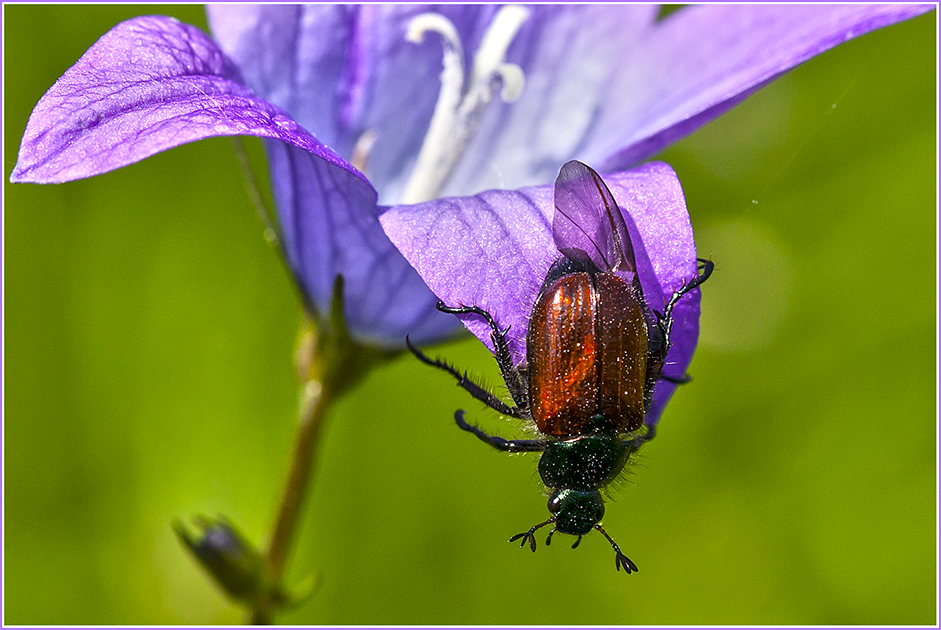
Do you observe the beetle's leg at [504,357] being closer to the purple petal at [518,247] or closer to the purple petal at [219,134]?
the purple petal at [518,247]

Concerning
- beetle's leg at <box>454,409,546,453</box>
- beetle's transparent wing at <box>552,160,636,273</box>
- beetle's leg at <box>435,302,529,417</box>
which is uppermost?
beetle's transparent wing at <box>552,160,636,273</box>

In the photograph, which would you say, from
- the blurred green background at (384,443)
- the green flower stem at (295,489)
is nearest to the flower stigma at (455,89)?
the green flower stem at (295,489)

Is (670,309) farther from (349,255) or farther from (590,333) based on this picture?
(349,255)

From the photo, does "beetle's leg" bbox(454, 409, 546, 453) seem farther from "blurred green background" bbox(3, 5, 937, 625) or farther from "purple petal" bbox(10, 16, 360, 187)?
"blurred green background" bbox(3, 5, 937, 625)

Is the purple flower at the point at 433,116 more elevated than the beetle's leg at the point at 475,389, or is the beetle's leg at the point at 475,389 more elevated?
the purple flower at the point at 433,116

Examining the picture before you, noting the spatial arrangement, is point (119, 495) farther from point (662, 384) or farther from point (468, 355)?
point (662, 384)

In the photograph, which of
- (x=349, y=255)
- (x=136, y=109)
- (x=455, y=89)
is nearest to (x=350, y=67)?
(x=455, y=89)

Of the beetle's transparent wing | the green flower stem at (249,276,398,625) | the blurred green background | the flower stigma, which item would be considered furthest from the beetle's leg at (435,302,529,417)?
the blurred green background

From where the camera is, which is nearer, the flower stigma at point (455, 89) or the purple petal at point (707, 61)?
the purple petal at point (707, 61)
